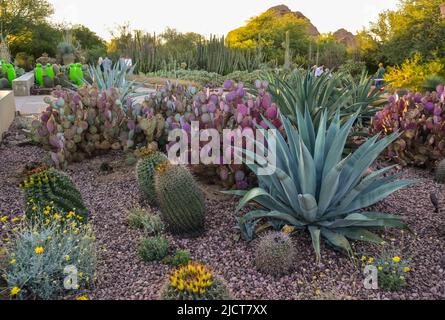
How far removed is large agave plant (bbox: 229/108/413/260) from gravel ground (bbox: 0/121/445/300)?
14cm

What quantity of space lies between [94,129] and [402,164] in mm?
3343

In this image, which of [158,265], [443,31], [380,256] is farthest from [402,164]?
[443,31]

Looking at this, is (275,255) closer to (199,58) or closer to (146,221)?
(146,221)

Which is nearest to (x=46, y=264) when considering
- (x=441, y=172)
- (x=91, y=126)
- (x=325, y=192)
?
(x=325, y=192)

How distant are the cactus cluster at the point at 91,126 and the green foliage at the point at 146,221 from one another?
1.46 m

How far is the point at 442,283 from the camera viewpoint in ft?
9.20

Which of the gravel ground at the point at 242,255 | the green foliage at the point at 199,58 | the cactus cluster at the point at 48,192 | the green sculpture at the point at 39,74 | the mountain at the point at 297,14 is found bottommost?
the gravel ground at the point at 242,255

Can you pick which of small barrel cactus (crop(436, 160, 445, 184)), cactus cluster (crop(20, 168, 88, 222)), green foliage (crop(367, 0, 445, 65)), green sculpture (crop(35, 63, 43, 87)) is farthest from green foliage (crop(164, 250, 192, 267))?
green foliage (crop(367, 0, 445, 65))

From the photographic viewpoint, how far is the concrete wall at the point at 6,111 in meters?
6.38

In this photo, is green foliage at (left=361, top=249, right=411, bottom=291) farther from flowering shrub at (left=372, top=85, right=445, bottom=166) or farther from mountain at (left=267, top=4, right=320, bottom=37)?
mountain at (left=267, top=4, right=320, bottom=37)

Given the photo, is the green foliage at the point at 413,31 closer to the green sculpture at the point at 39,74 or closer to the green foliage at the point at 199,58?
the green foliage at the point at 199,58

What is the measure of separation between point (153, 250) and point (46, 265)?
0.67 meters

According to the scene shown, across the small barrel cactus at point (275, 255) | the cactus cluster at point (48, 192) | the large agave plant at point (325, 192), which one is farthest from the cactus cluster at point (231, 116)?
the cactus cluster at point (48, 192)

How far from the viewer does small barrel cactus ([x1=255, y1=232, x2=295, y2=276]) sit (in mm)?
2850
